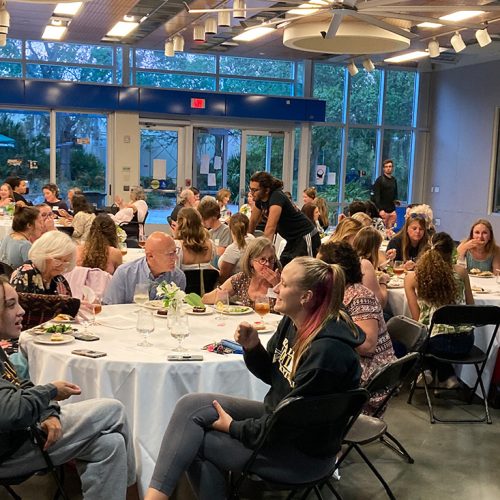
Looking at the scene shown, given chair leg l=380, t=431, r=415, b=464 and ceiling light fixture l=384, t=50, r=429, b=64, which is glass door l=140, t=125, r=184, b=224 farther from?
chair leg l=380, t=431, r=415, b=464

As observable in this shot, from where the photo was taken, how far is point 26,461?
2.77 m

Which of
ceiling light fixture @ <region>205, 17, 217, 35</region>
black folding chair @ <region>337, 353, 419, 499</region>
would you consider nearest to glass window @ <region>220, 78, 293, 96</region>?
ceiling light fixture @ <region>205, 17, 217, 35</region>

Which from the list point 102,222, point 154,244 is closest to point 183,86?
point 102,222

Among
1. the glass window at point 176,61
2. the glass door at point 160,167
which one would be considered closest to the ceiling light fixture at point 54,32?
the glass window at point 176,61

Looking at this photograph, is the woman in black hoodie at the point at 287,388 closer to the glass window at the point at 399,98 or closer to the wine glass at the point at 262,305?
the wine glass at the point at 262,305

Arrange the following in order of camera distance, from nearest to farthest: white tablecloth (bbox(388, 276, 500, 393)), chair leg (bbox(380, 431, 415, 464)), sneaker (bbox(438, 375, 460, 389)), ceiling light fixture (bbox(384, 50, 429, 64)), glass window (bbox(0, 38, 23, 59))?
chair leg (bbox(380, 431, 415, 464)) < white tablecloth (bbox(388, 276, 500, 393)) < sneaker (bbox(438, 375, 460, 389)) < ceiling light fixture (bbox(384, 50, 429, 64)) < glass window (bbox(0, 38, 23, 59))

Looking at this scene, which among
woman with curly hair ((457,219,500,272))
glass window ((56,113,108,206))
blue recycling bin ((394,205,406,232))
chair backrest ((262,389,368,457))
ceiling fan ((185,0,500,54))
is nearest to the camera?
chair backrest ((262,389,368,457))

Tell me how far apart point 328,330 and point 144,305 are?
1723mm

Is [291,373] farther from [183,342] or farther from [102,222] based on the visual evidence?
[102,222]

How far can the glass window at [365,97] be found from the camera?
15.8 metres

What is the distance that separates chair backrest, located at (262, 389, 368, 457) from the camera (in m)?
2.60

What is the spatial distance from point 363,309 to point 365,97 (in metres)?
12.9

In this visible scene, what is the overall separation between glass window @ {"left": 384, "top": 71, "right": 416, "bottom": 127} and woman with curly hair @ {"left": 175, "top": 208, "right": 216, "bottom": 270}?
11416 millimetres

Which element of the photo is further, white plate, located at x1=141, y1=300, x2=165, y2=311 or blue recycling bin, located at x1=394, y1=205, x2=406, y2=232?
blue recycling bin, located at x1=394, y1=205, x2=406, y2=232
